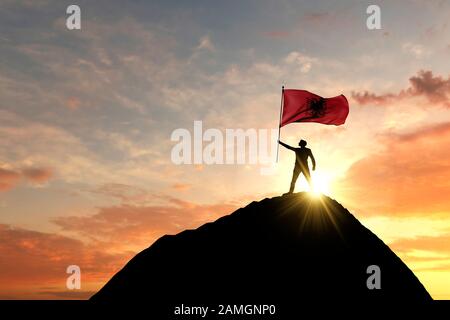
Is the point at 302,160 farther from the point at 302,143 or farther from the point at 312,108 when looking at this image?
the point at 312,108

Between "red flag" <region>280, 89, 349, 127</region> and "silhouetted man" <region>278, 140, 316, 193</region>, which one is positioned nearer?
"silhouetted man" <region>278, 140, 316, 193</region>

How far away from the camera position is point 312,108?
2344cm

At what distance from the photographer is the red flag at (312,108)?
23.1 m

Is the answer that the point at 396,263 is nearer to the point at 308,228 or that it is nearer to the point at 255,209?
the point at 308,228

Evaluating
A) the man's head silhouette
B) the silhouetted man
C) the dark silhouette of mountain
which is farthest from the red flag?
the dark silhouette of mountain

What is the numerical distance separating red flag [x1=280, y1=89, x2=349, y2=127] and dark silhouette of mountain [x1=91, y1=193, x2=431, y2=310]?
10.4 ft

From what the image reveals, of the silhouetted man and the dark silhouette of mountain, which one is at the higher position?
the silhouetted man

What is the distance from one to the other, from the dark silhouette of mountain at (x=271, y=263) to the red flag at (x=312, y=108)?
316 centimetres

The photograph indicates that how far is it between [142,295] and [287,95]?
31.6 feet

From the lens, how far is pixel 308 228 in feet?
72.1

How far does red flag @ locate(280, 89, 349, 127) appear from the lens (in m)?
23.1

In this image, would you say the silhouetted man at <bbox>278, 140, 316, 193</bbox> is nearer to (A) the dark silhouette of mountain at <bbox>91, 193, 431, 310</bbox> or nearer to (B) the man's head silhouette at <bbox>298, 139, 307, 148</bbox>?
(B) the man's head silhouette at <bbox>298, 139, 307, 148</bbox>
